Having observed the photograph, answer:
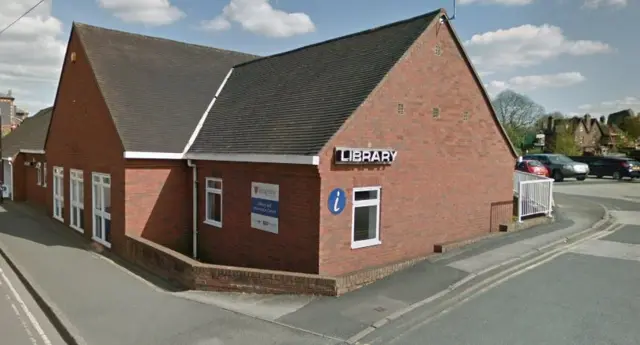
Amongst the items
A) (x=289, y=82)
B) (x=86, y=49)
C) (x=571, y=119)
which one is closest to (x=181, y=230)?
(x=289, y=82)

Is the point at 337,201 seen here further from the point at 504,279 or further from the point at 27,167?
the point at 27,167

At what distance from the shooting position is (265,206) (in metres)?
9.76

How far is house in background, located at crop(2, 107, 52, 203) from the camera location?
2123 cm

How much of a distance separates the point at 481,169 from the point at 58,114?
16308mm

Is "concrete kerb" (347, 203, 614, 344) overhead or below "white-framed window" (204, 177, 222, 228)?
below

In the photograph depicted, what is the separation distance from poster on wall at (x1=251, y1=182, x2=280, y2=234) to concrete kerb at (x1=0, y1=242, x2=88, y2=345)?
13.8 feet

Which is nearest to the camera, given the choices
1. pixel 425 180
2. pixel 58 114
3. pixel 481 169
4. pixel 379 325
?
pixel 379 325

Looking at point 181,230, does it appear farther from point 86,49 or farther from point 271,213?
point 86,49

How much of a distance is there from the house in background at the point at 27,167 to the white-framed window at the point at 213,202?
12632 mm

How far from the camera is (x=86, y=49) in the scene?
13906 millimetres

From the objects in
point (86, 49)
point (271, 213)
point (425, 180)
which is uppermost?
point (86, 49)

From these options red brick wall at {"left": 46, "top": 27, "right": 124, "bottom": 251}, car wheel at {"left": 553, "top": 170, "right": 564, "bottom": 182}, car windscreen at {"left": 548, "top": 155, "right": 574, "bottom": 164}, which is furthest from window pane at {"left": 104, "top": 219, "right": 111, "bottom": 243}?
car windscreen at {"left": 548, "top": 155, "right": 574, "bottom": 164}

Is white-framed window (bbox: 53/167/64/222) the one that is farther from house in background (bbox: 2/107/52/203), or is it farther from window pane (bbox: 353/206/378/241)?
window pane (bbox: 353/206/378/241)

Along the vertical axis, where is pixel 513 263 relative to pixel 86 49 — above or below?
below
